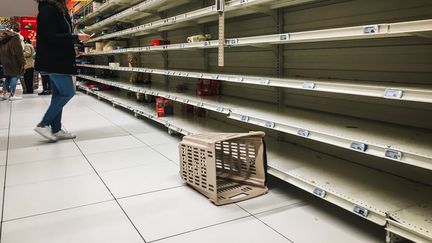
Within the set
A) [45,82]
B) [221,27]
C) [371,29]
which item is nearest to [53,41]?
[221,27]

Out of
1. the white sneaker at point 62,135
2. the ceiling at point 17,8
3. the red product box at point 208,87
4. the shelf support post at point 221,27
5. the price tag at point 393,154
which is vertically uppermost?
the ceiling at point 17,8

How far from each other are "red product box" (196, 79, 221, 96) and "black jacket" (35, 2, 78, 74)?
1.43 metres

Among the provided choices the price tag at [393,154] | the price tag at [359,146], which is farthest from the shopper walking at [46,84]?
the price tag at [393,154]

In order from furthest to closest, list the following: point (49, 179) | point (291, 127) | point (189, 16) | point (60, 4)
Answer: point (60, 4), point (189, 16), point (49, 179), point (291, 127)

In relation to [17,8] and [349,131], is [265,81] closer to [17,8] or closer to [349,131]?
[349,131]

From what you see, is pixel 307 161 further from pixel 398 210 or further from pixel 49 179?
pixel 49 179

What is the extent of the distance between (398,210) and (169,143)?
8.51 ft

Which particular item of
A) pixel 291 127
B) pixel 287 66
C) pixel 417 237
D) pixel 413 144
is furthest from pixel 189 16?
pixel 417 237

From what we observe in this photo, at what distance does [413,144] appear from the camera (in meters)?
1.66

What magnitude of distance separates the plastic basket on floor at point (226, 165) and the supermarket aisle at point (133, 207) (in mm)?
87

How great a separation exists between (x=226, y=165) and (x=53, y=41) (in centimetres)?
239

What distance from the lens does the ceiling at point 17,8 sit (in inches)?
581

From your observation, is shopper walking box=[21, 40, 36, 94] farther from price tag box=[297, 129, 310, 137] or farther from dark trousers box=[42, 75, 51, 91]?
price tag box=[297, 129, 310, 137]

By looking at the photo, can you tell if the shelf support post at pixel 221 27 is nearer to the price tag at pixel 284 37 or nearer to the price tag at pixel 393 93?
the price tag at pixel 284 37
